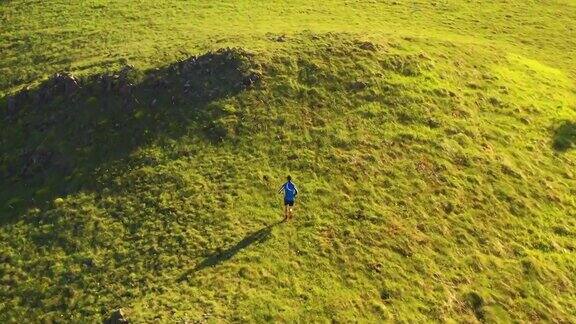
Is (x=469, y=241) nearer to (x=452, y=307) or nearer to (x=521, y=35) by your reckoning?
(x=452, y=307)

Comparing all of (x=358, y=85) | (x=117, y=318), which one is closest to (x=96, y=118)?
(x=117, y=318)

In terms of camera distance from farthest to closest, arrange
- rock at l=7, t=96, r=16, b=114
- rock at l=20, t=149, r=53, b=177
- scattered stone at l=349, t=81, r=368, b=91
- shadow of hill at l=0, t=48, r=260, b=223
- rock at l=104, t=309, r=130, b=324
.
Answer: rock at l=7, t=96, r=16, b=114 < scattered stone at l=349, t=81, r=368, b=91 < rock at l=20, t=149, r=53, b=177 < shadow of hill at l=0, t=48, r=260, b=223 < rock at l=104, t=309, r=130, b=324

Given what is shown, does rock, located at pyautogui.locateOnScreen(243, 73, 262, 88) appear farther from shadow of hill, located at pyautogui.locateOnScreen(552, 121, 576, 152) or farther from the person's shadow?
shadow of hill, located at pyautogui.locateOnScreen(552, 121, 576, 152)

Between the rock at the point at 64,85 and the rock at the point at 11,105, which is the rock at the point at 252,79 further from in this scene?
the rock at the point at 11,105

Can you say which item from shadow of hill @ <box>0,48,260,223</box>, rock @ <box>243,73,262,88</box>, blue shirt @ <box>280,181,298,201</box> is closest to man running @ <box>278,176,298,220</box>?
blue shirt @ <box>280,181,298,201</box>

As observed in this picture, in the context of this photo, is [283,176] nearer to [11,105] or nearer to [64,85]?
[64,85]

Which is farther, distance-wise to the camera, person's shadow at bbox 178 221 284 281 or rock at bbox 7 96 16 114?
rock at bbox 7 96 16 114

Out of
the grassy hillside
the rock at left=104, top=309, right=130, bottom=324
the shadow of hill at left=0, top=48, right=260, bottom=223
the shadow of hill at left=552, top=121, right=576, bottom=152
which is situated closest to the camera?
the rock at left=104, top=309, right=130, bottom=324
